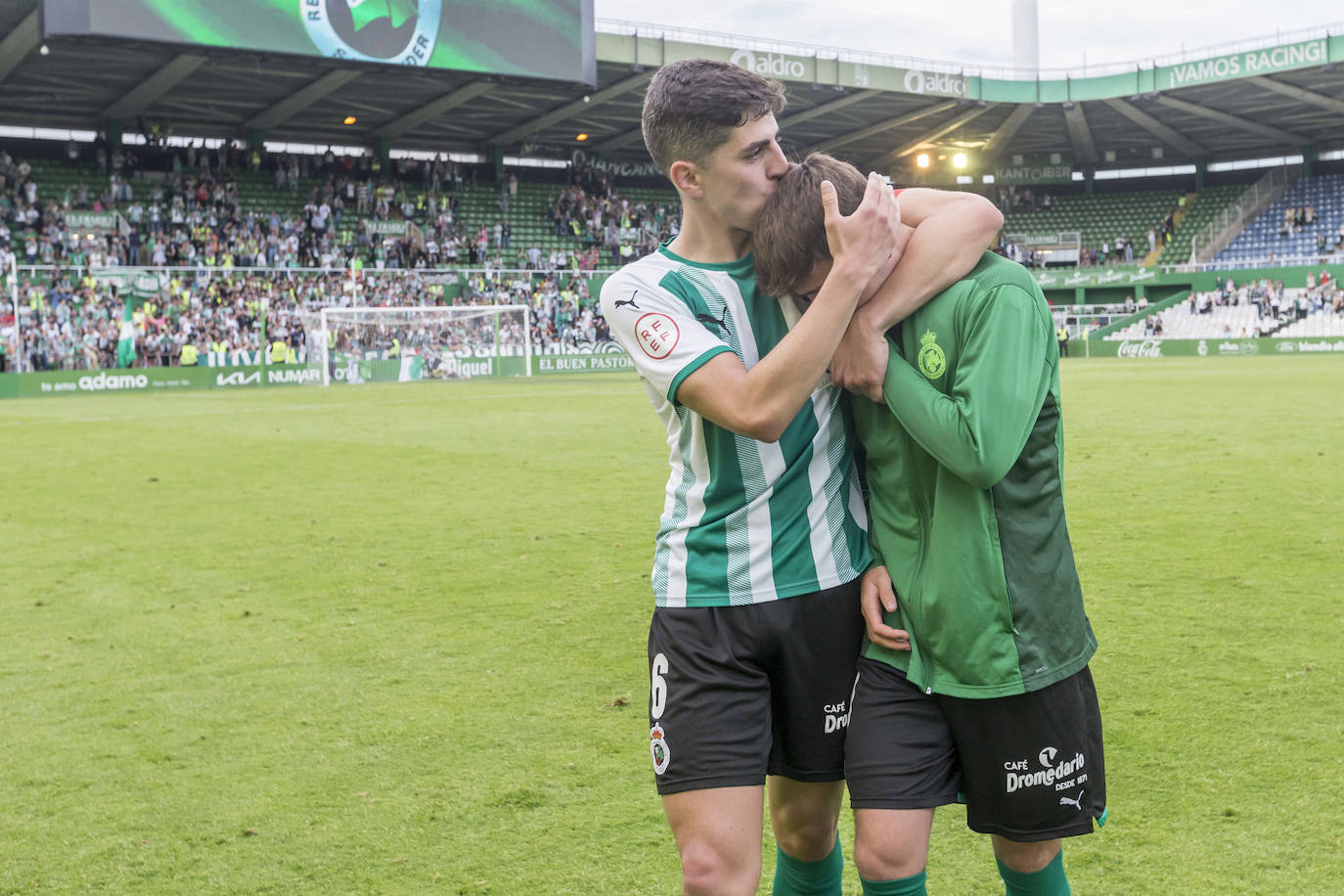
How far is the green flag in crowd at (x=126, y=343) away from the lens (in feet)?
108

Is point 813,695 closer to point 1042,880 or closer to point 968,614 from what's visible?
point 968,614

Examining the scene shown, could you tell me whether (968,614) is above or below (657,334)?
below

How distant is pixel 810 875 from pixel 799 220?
1.45 meters

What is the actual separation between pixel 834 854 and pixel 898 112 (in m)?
50.3

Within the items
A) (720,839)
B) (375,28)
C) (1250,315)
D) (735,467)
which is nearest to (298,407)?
(375,28)

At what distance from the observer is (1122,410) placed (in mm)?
17781

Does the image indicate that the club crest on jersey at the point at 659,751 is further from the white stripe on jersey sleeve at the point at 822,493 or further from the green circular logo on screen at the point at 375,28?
the green circular logo on screen at the point at 375,28

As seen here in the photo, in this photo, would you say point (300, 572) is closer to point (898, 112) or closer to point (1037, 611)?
point (1037, 611)

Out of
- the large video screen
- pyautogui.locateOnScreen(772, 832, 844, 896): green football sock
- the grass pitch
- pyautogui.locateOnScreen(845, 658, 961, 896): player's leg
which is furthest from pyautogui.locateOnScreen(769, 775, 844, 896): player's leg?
the large video screen

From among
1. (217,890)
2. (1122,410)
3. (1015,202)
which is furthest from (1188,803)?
(1015,202)

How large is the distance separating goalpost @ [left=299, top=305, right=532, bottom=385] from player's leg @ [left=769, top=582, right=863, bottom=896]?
33205mm

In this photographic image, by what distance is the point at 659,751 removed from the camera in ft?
8.25

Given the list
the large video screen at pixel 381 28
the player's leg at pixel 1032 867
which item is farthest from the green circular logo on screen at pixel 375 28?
the player's leg at pixel 1032 867

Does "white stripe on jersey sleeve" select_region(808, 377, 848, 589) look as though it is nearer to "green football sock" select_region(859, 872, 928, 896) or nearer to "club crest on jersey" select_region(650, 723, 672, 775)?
"club crest on jersey" select_region(650, 723, 672, 775)
